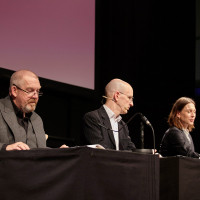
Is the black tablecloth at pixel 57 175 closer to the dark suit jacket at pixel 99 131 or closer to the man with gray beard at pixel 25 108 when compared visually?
the man with gray beard at pixel 25 108

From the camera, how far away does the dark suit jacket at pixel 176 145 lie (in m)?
4.66

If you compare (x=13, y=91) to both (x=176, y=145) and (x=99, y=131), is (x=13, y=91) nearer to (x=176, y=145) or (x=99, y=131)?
(x=99, y=131)

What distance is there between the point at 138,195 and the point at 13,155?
33.1 inches

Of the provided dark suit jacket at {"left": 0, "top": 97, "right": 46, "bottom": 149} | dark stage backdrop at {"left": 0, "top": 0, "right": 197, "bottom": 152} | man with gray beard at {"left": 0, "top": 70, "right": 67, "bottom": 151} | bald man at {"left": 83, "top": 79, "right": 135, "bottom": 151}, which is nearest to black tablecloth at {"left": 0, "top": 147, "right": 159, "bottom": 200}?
dark suit jacket at {"left": 0, "top": 97, "right": 46, "bottom": 149}

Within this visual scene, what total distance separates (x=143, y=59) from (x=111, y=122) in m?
2.01

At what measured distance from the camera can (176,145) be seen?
15.4ft

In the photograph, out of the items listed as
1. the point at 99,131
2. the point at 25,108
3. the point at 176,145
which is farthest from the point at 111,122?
the point at 25,108

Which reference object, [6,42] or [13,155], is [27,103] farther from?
[6,42]

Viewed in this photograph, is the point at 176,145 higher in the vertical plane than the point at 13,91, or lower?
lower

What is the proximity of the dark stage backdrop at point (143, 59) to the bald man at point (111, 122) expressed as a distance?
3.15 feet

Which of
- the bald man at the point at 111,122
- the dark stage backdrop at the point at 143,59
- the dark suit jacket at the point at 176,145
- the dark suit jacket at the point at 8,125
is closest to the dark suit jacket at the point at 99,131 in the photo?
the bald man at the point at 111,122

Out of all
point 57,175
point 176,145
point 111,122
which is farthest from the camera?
point 176,145

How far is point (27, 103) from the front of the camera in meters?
3.47

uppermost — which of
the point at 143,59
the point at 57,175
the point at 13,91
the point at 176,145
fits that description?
the point at 143,59
